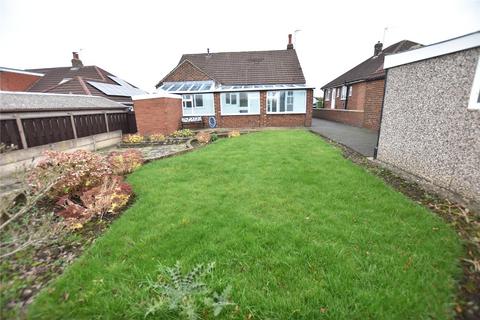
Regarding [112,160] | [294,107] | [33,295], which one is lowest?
[33,295]

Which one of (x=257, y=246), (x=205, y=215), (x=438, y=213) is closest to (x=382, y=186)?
(x=438, y=213)

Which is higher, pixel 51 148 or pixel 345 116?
pixel 345 116

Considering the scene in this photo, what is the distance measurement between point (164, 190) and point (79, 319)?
3189 mm

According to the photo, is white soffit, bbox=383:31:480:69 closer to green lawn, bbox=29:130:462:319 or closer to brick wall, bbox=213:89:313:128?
green lawn, bbox=29:130:462:319

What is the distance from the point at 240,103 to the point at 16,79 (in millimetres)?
22744

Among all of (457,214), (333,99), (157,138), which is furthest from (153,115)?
(333,99)

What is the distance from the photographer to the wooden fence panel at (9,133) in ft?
23.9

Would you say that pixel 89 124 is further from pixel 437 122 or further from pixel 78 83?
pixel 437 122

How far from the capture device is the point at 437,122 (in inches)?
185

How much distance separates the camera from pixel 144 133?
13844 mm

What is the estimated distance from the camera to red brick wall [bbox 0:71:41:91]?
21250 mm

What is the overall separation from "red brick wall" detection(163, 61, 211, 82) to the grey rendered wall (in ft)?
54.9

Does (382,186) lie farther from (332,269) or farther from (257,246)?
(257,246)

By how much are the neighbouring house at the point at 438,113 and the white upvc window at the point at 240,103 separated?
36.1 feet
